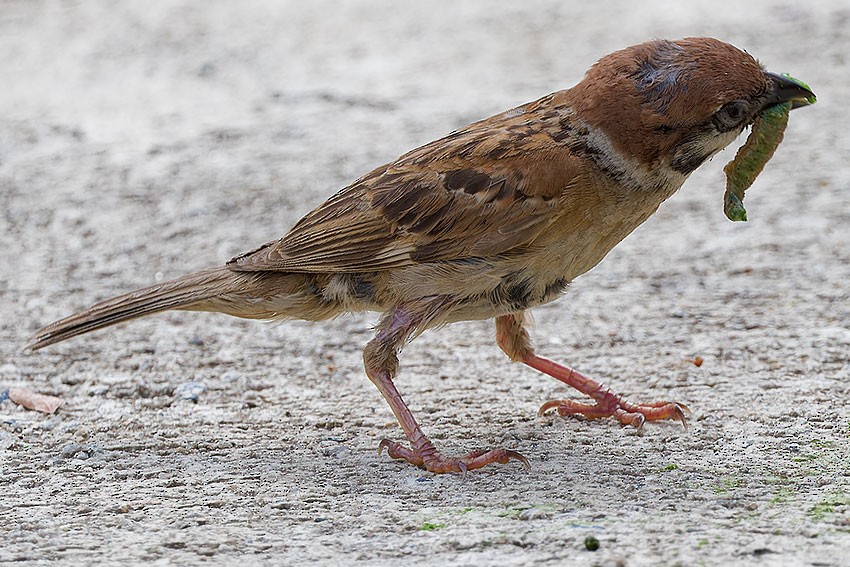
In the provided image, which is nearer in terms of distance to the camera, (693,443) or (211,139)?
(693,443)

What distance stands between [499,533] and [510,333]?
62.8 inches

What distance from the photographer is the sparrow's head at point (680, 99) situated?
440cm

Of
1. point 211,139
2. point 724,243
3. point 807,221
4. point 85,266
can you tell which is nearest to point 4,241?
point 85,266

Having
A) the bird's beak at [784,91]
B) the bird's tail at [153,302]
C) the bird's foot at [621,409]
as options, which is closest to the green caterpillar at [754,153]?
the bird's beak at [784,91]

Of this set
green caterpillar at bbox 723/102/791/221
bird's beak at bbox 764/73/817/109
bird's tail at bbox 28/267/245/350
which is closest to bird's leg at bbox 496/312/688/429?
green caterpillar at bbox 723/102/791/221

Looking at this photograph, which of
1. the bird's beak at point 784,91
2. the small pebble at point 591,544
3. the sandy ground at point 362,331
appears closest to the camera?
the small pebble at point 591,544

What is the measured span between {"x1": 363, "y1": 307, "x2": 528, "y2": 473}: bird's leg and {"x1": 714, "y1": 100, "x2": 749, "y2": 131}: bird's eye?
138cm

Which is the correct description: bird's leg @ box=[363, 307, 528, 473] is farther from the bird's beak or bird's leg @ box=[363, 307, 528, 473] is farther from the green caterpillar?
the bird's beak

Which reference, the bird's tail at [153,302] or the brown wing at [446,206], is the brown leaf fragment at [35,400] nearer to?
the bird's tail at [153,302]

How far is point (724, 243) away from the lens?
290 inches

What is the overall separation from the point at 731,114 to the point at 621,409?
1.49 meters

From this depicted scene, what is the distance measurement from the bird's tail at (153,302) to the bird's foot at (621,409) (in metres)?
1.60

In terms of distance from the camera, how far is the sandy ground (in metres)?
4.08

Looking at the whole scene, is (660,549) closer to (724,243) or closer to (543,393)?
(543,393)
